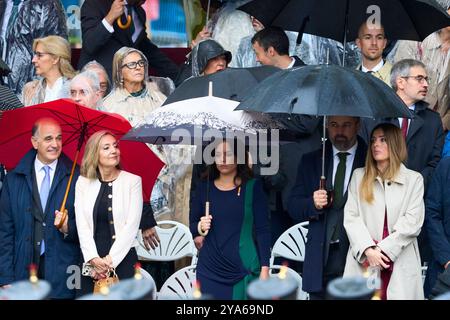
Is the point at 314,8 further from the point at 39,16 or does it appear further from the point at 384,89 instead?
the point at 39,16

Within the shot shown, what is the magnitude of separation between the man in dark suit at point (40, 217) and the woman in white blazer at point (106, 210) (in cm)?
19

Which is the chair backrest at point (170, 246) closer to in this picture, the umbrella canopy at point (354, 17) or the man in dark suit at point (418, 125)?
the man in dark suit at point (418, 125)

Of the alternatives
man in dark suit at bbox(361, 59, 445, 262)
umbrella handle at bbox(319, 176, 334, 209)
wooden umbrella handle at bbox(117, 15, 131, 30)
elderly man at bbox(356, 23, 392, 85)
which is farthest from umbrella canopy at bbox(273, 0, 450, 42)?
wooden umbrella handle at bbox(117, 15, 131, 30)

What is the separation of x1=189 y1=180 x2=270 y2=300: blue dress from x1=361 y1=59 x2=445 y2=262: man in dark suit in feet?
4.38

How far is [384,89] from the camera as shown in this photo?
9.10 metres

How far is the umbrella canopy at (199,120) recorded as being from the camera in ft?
30.6

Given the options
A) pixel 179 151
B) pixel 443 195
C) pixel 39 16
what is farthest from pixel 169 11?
pixel 443 195

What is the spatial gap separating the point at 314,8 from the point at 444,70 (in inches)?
71.1

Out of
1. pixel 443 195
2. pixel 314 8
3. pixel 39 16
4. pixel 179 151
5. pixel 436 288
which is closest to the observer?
pixel 436 288

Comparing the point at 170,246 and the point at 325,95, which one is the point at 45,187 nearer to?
the point at 170,246

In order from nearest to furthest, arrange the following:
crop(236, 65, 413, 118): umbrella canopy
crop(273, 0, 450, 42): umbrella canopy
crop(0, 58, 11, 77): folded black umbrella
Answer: crop(236, 65, 413, 118): umbrella canopy
crop(273, 0, 450, 42): umbrella canopy
crop(0, 58, 11, 77): folded black umbrella

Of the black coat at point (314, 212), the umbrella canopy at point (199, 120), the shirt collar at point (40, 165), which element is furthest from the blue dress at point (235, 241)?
the shirt collar at point (40, 165)

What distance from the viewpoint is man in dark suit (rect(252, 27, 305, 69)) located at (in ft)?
37.4

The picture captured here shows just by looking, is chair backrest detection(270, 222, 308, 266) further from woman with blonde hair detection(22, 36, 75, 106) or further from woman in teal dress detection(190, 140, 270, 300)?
woman with blonde hair detection(22, 36, 75, 106)
